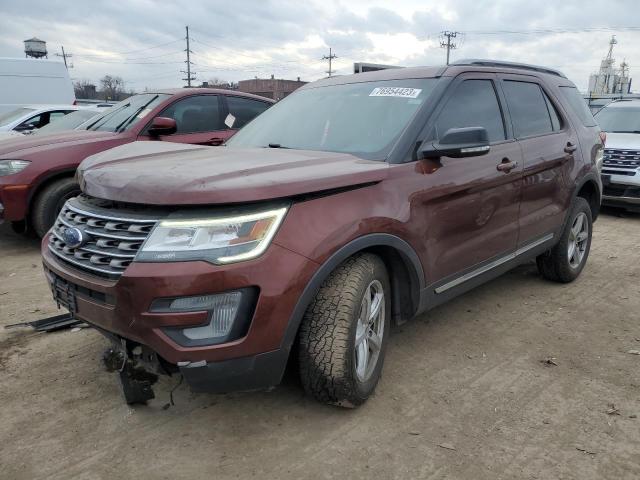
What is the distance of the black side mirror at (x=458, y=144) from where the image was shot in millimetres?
2869

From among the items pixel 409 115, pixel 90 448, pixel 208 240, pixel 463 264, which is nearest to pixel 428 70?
pixel 409 115

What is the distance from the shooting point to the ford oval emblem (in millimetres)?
2400

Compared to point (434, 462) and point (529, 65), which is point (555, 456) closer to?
point (434, 462)

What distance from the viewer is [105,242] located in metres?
2.31

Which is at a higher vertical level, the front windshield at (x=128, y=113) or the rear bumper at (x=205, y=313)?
the front windshield at (x=128, y=113)

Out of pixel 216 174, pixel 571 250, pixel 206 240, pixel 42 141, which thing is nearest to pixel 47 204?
pixel 42 141

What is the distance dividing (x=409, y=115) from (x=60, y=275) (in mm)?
2089

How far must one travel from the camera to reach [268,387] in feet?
7.93

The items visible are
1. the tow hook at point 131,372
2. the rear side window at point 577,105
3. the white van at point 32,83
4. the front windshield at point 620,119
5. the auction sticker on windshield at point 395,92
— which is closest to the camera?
the tow hook at point 131,372

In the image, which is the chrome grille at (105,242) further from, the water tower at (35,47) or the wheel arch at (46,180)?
the water tower at (35,47)

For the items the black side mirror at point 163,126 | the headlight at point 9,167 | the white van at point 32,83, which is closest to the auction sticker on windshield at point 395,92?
the black side mirror at point 163,126

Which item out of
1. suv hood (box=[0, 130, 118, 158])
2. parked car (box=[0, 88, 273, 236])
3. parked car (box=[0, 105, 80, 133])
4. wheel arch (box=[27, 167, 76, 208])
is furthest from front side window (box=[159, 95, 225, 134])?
parked car (box=[0, 105, 80, 133])

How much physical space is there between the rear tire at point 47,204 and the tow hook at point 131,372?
357 cm

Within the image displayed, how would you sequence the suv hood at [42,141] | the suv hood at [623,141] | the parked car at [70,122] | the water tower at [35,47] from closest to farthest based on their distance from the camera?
the suv hood at [42,141] → the parked car at [70,122] → the suv hood at [623,141] → the water tower at [35,47]
